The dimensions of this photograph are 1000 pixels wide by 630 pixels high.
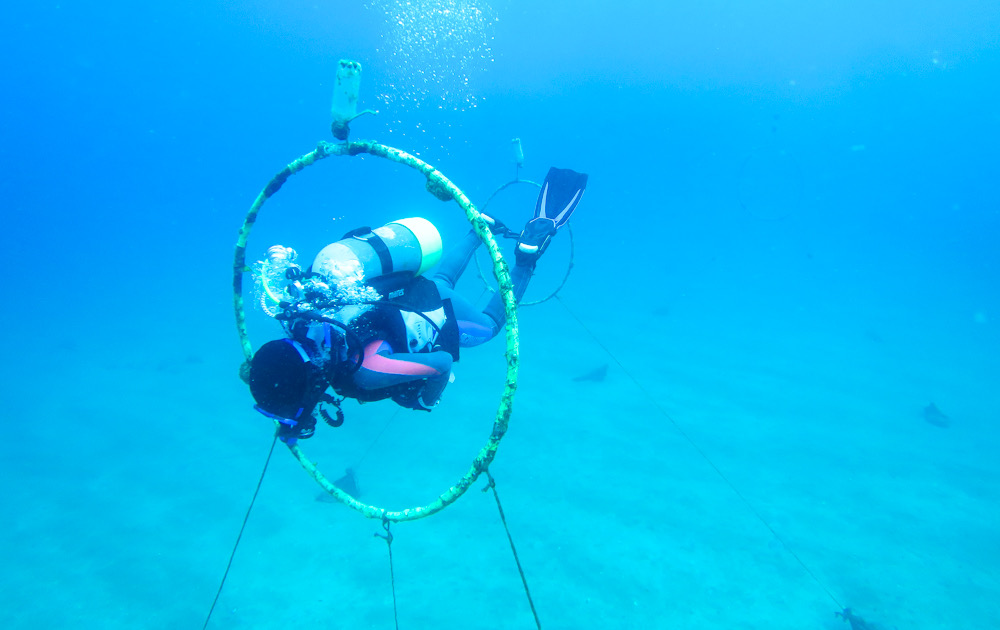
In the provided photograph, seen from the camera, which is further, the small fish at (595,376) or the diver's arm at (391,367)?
the small fish at (595,376)

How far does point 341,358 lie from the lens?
10.3ft

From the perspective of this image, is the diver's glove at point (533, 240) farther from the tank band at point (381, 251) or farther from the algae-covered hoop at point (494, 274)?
the algae-covered hoop at point (494, 274)

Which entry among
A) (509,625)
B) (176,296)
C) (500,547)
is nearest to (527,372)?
(500,547)

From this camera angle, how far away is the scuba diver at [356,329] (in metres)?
2.76

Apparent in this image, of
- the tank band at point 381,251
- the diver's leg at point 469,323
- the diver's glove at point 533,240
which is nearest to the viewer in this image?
the tank band at point 381,251

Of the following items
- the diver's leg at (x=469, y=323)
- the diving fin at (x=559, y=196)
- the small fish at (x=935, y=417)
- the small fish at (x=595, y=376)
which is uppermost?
the diving fin at (x=559, y=196)

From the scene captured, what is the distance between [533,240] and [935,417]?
16.1 metres

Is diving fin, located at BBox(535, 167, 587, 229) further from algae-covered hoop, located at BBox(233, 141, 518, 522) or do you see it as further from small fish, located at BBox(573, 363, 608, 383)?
small fish, located at BBox(573, 363, 608, 383)

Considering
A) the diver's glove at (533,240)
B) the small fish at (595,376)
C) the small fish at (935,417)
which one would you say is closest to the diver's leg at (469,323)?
the diver's glove at (533,240)

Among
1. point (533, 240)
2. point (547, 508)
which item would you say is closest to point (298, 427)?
point (533, 240)

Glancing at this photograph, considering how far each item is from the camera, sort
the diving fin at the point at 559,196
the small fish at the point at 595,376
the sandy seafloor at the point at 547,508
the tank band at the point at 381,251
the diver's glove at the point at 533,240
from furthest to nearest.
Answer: the small fish at the point at 595,376
the sandy seafloor at the point at 547,508
the diving fin at the point at 559,196
the diver's glove at the point at 533,240
the tank band at the point at 381,251

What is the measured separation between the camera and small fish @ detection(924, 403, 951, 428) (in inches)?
555

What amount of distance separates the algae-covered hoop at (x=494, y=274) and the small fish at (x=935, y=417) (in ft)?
56.6

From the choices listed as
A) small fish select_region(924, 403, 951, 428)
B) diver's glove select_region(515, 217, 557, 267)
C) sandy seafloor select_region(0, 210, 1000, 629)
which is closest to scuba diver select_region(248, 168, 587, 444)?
diver's glove select_region(515, 217, 557, 267)
